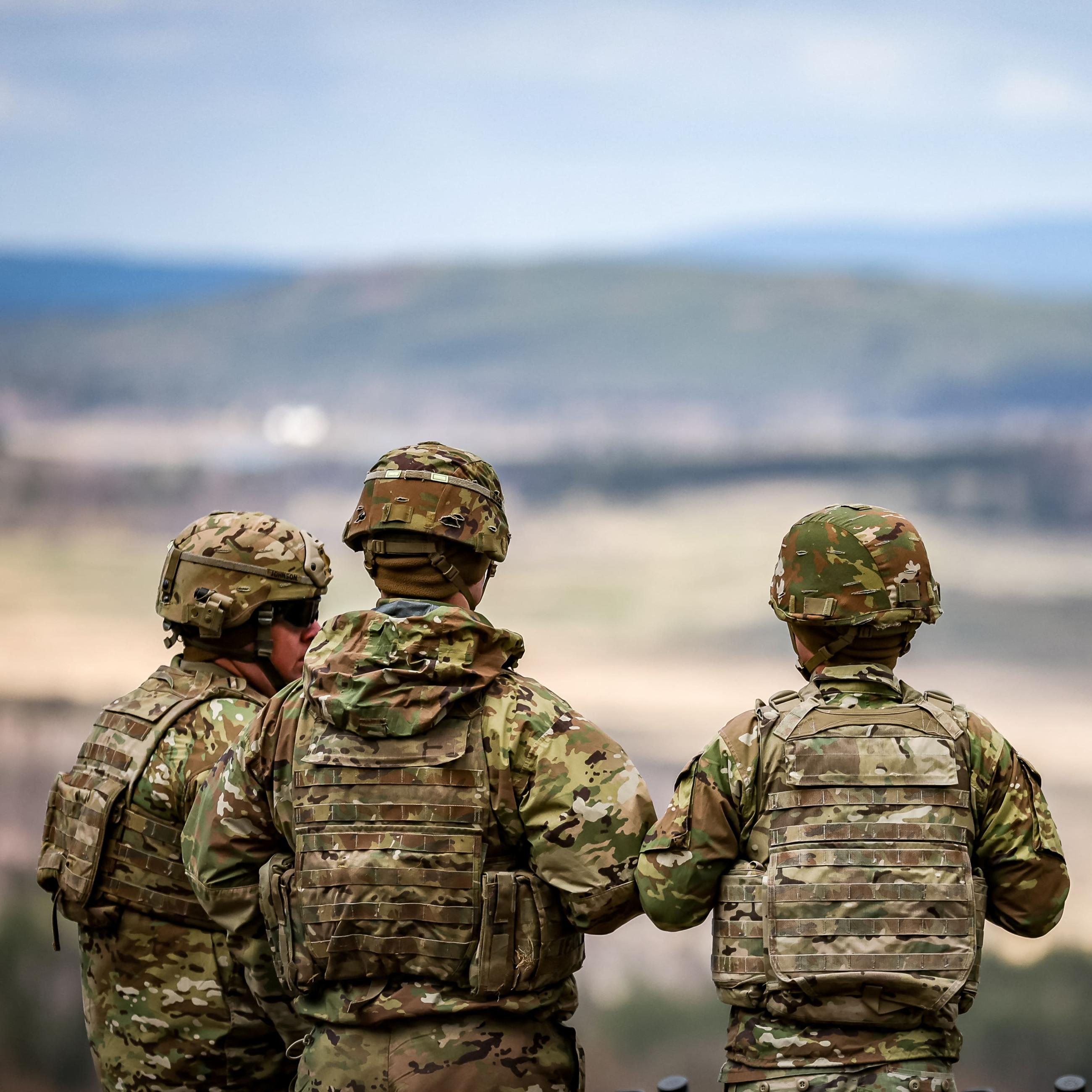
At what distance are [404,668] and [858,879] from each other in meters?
1.23

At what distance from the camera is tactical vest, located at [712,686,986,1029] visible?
11.4 feet

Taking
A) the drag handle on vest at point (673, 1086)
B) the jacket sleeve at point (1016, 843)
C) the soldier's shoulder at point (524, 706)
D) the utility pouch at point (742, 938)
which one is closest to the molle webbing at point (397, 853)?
the soldier's shoulder at point (524, 706)

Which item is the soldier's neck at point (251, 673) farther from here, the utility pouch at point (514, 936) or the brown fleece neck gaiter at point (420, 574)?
the utility pouch at point (514, 936)

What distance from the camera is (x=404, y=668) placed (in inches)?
144

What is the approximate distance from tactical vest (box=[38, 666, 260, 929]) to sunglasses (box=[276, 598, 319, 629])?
26 centimetres

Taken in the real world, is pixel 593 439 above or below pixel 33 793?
above

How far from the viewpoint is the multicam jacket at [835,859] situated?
3488 millimetres

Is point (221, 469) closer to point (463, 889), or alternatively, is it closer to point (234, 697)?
point (234, 697)

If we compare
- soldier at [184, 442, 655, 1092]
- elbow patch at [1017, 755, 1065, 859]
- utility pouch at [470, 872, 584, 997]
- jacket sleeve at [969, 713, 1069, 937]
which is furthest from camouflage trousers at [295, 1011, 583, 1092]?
elbow patch at [1017, 755, 1065, 859]

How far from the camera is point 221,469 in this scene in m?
16.1

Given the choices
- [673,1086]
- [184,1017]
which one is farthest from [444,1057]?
[673,1086]

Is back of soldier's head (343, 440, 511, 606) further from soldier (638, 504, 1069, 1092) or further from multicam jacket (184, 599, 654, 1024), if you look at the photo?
soldier (638, 504, 1069, 1092)

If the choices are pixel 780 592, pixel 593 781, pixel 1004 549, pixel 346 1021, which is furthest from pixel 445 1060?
pixel 1004 549

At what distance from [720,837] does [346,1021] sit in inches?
42.3
